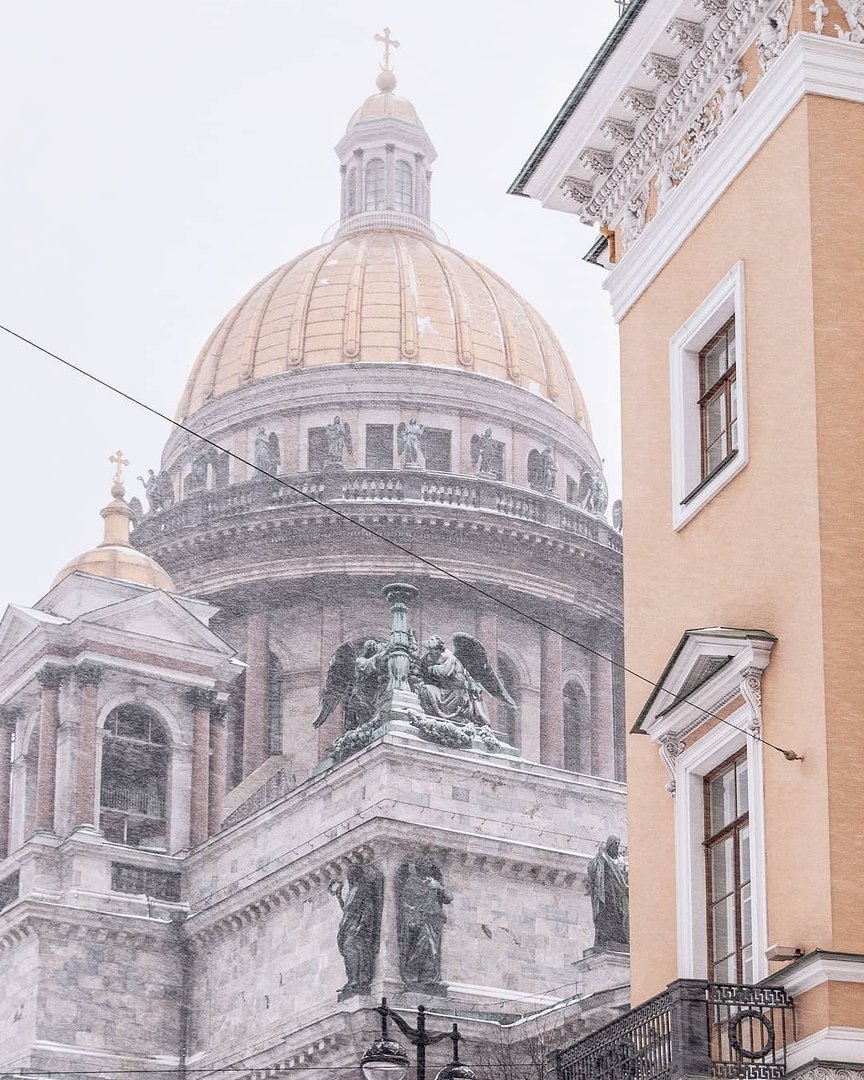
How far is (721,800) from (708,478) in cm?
232

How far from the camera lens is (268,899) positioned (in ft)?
147

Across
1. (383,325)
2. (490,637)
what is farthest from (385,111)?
(490,637)

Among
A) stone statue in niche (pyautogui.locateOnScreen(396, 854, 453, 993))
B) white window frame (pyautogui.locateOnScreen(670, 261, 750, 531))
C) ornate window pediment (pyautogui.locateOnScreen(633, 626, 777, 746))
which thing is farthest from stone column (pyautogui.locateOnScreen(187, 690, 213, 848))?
ornate window pediment (pyautogui.locateOnScreen(633, 626, 777, 746))

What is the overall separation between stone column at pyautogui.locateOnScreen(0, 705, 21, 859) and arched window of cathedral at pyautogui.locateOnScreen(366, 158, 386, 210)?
2098 cm

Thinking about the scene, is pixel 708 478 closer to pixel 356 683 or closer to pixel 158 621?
pixel 356 683

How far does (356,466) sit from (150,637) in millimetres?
10771

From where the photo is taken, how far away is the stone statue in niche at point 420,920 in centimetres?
4094

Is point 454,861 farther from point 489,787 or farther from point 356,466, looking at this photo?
point 356,466

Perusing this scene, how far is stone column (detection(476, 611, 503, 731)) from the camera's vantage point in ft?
189

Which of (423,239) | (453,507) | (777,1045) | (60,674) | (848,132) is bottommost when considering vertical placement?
(777,1045)

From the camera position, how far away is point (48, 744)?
50.2 m

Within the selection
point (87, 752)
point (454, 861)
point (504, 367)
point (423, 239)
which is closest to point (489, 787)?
point (454, 861)

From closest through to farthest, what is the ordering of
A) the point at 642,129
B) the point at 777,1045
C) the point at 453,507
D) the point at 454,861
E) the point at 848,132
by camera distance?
the point at 777,1045, the point at 848,132, the point at 642,129, the point at 454,861, the point at 453,507

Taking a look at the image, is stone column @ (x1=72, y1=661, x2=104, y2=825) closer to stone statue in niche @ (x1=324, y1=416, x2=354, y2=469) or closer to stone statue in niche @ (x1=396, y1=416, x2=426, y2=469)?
stone statue in niche @ (x1=324, y1=416, x2=354, y2=469)
